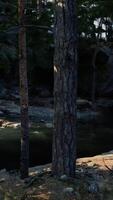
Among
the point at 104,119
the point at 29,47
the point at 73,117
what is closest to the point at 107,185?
the point at 73,117

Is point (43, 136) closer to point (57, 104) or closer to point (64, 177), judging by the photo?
point (64, 177)

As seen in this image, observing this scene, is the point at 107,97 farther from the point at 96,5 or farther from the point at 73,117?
the point at 73,117

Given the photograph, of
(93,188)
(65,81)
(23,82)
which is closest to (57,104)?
(65,81)

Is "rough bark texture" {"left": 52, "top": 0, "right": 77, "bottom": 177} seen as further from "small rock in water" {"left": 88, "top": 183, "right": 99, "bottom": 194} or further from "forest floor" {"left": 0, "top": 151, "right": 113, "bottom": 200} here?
"small rock in water" {"left": 88, "top": 183, "right": 99, "bottom": 194}

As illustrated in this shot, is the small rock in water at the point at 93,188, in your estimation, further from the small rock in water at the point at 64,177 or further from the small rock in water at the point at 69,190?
the small rock in water at the point at 64,177

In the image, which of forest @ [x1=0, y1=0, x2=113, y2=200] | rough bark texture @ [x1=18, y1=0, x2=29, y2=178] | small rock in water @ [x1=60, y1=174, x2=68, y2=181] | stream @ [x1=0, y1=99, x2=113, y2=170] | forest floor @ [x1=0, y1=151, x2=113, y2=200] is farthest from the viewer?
stream @ [x1=0, y1=99, x2=113, y2=170]

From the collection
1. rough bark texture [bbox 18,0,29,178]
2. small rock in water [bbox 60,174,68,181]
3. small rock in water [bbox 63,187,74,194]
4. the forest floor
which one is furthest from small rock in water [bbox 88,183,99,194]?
rough bark texture [bbox 18,0,29,178]

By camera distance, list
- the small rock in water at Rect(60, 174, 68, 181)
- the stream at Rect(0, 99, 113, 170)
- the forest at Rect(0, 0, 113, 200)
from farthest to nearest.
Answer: the stream at Rect(0, 99, 113, 170), the small rock in water at Rect(60, 174, 68, 181), the forest at Rect(0, 0, 113, 200)

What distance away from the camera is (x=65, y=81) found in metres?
9.43

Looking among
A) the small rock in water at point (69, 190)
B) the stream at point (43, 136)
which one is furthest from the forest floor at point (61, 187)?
the stream at point (43, 136)

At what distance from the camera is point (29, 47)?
33.0 m

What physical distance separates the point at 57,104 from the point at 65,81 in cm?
51

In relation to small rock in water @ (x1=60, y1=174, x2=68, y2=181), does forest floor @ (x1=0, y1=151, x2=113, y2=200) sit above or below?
below

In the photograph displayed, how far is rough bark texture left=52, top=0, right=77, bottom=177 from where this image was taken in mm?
9375
